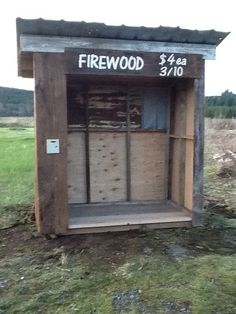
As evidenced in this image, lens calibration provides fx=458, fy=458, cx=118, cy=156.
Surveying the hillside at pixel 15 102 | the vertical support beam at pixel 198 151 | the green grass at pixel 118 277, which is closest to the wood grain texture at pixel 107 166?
the vertical support beam at pixel 198 151

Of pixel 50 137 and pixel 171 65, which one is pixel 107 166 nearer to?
pixel 50 137

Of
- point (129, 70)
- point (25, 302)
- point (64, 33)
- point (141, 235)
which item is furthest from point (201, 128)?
point (25, 302)

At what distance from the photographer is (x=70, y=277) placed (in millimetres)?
4707

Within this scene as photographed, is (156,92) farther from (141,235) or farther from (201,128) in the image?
(141,235)

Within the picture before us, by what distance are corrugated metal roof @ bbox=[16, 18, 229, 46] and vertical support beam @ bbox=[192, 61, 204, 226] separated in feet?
1.93

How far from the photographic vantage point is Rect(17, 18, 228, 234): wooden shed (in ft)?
19.6

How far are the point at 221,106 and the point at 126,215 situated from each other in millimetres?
48310

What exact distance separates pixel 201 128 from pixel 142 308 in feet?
10.5

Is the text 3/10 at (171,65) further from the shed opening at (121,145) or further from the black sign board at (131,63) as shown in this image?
the shed opening at (121,145)

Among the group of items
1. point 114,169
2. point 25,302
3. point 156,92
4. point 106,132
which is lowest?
point 25,302

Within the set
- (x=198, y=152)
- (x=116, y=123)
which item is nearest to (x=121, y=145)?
(x=116, y=123)

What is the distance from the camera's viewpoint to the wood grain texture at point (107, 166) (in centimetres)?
801

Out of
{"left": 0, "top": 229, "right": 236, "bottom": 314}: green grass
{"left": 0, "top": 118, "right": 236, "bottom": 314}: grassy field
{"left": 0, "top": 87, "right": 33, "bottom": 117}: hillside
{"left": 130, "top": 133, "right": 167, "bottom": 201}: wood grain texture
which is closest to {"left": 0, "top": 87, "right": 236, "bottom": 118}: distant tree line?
{"left": 0, "top": 87, "right": 33, "bottom": 117}: hillside

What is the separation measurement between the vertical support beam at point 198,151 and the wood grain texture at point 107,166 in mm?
1826
